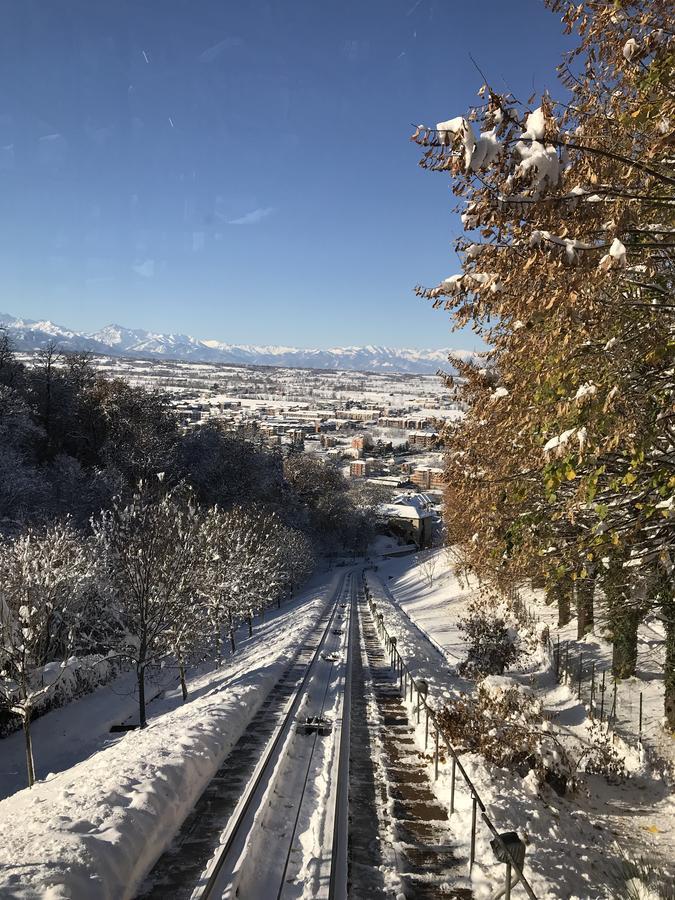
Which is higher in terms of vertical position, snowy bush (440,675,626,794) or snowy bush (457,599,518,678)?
snowy bush (440,675,626,794)

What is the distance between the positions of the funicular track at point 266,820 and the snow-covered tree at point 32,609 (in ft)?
30.1

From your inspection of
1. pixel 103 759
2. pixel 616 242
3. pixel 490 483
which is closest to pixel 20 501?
pixel 103 759

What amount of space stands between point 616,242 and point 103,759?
38.9 feet

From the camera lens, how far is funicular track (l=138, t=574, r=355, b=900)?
6.34 metres

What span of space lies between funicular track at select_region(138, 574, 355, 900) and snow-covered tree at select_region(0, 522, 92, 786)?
362 inches

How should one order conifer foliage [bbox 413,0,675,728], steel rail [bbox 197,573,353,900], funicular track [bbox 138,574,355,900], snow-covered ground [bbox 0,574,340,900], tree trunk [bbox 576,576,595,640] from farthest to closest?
tree trunk [bbox 576,576,595,640] → funicular track [bbox 138,574,355,900] → steel rail [bbox 197,573,353,900] → snow-covered ground [bbox 0,574,340,900] → conifer foliage [bbox 413,0,675,728]

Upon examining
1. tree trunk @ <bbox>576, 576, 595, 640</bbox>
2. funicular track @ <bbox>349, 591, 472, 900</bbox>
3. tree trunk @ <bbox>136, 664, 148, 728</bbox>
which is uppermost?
tree trunk @ <bbox>576, 576, 595, 640</bbox>

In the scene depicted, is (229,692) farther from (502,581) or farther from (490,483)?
(490,483)

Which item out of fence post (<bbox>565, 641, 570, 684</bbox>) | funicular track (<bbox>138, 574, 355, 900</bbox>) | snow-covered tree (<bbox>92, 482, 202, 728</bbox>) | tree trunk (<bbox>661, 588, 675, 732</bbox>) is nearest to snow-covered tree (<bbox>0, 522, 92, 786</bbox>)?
snow-covered tree (<bbox>92, 482, 202, 728</bbox>)

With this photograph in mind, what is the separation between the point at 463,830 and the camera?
25.1ft

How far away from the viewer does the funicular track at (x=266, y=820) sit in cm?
634

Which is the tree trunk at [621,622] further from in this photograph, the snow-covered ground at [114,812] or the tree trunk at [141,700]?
the tree trunk at [141,700]

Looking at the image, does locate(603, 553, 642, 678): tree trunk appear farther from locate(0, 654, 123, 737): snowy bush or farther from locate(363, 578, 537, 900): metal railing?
locate(0, 654, 123, 737): snowy bush

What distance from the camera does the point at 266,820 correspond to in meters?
7.83
